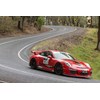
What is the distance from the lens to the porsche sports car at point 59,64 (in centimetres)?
2055

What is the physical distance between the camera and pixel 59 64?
69.7ft

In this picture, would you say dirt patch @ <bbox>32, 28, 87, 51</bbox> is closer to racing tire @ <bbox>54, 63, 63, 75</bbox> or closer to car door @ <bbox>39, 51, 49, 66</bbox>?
car door @ <bbox>39, 51, 49, 66</bbox>

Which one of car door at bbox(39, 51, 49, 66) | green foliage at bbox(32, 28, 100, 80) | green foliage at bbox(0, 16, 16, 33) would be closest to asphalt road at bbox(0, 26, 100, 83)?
car door at bbox(39, 51, 49, 66)

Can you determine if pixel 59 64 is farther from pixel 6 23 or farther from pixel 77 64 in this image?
pixel 6 23

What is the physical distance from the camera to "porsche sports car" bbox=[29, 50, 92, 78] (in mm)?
Result: 20547

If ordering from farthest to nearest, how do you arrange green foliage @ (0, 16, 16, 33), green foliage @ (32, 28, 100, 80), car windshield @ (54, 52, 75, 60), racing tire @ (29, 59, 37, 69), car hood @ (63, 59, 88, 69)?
green foliage @ (0, 16, 16, 33) → racing tire @ (29, 59, 37, 69) → green foliage @ (32, 28, 100, 80) → car windshield @ (54, 52, 75, 60) → car hood @ (63, 59, 88, 69)

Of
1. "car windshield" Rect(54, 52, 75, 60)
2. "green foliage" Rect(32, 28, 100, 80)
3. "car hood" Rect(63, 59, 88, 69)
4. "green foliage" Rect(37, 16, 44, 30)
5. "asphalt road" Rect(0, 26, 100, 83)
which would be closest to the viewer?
"asphalt road" Rect(0, 26, 100, 83)

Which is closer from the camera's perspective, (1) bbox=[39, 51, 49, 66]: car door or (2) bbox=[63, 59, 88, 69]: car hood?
(2) bbox=[63, 59, 88, 69]: car hood

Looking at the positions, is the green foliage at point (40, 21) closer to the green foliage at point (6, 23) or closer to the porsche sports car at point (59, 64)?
the porsche sports car at point (59, 64)

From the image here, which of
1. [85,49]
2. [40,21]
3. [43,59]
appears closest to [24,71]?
[43,59]

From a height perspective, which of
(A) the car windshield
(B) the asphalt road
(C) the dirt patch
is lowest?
(B) the asphalt road
